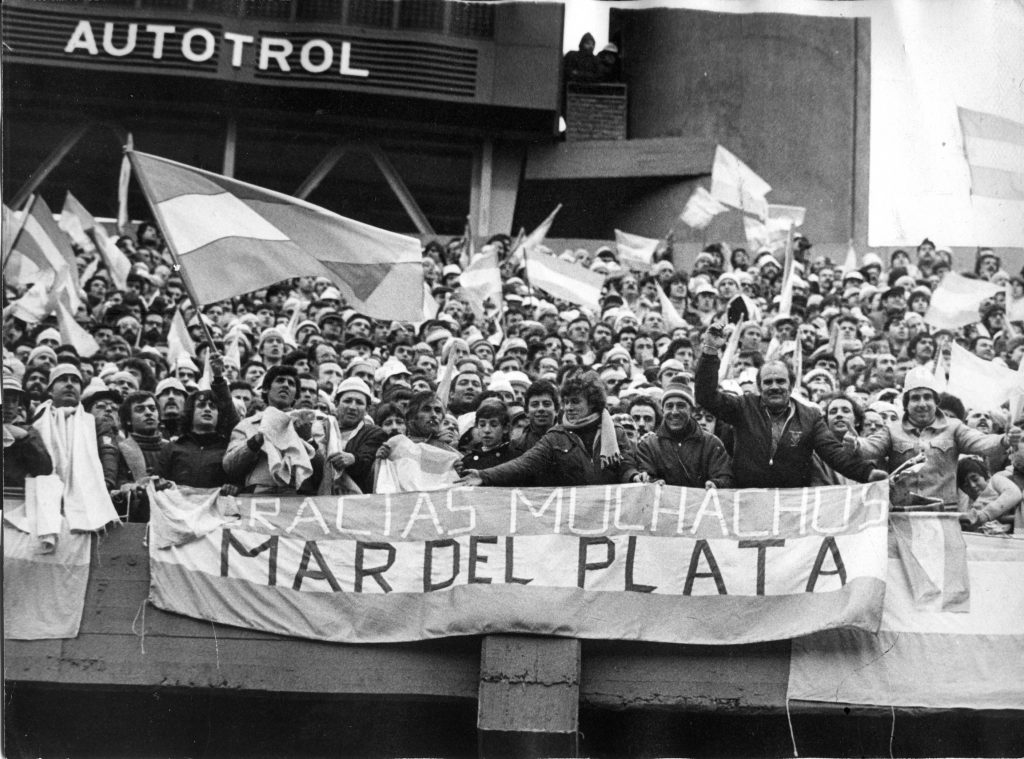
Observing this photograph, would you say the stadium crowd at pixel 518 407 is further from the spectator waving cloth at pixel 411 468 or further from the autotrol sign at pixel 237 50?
the autotrol sign at pixel 237 50

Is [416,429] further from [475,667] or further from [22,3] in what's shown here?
[22,3]

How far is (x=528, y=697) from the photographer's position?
802 cm

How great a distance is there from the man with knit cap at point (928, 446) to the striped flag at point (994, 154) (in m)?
3.07

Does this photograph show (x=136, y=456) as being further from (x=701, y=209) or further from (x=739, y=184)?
(x=701, y=209)

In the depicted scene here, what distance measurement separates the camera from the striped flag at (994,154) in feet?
35.6

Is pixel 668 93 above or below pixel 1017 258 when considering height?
A: above

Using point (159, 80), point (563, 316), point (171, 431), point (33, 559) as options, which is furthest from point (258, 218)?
point (159, 80)

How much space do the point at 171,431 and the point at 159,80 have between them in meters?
13.9

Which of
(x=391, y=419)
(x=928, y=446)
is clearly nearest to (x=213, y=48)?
(x=391, y=419)

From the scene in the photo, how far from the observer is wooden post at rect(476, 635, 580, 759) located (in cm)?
791

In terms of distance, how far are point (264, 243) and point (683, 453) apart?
306 cm

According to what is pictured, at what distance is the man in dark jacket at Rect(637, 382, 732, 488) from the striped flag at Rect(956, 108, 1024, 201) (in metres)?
4.06

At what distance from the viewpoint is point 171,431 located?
928cm

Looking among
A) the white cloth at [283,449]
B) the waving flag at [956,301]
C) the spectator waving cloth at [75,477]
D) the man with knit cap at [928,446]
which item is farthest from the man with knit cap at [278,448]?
the waving flag at [956,301]
